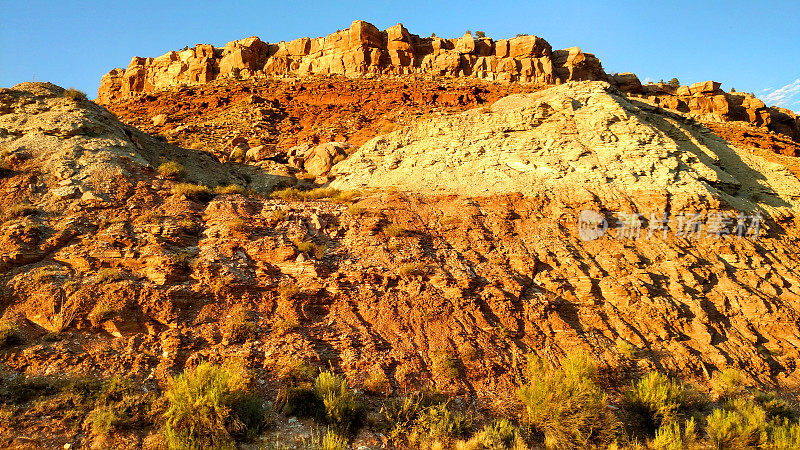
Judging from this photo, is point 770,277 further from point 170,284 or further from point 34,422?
point 34,422

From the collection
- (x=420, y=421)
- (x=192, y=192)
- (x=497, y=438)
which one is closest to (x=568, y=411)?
(x=497, y=438)

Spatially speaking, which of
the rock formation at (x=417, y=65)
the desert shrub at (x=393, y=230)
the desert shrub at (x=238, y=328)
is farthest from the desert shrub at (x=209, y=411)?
the rock formation at (x=417, y=65)

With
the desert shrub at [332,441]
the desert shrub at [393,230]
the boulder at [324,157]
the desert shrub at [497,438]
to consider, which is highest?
the boulder at [324,157]

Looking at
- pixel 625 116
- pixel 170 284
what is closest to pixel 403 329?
pixel 170 284

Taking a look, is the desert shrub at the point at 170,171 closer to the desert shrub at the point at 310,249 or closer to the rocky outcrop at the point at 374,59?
the desert shrub at the point at 310,249

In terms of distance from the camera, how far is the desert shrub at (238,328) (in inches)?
324

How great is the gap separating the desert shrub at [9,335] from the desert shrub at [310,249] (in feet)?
16.5

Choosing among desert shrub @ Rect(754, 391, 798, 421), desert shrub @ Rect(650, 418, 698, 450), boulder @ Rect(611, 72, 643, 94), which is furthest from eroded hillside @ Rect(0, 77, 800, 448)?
boulder @ Rect(611, 72, 643, 94)

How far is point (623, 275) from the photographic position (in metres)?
11.2

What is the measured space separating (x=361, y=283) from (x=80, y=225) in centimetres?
615

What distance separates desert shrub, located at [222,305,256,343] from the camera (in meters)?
8.23

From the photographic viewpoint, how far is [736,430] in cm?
757

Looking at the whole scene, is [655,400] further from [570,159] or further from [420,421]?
[570,159]

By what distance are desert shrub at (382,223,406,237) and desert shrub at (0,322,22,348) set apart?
7.37m
